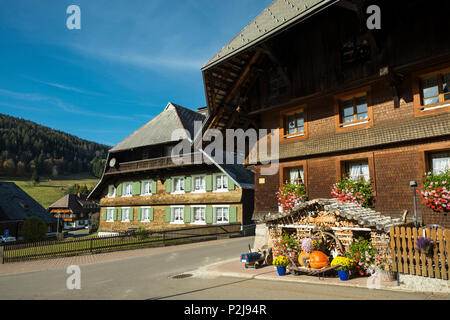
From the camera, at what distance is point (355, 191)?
1214 cm

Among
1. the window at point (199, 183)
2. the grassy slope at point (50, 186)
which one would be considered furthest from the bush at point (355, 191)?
the grassy slope at point (50, 186)

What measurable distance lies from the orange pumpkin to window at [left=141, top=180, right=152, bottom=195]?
23.7 m

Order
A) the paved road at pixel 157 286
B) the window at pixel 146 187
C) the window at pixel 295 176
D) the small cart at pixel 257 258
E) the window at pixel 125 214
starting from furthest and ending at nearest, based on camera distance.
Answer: the window at pixel 125 214, the window at pixel 146 187, the window at pixel 295 176, the small cart at pixel 257 258, the paved road at pixel 157 286

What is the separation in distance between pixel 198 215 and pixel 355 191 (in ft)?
57.5

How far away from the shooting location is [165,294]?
9.06m

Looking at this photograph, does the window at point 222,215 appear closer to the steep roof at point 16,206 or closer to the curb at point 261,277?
the curb at point 261,277

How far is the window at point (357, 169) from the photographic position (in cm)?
1253

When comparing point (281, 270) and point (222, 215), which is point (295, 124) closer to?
point (281, 270)

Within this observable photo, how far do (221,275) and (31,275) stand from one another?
881 centimetres

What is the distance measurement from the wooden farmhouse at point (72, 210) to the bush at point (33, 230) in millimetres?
40174

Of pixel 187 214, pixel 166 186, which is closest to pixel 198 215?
pixel 187 214


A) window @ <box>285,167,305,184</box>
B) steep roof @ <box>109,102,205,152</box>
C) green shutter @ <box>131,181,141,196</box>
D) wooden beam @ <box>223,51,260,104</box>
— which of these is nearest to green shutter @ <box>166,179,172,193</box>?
steep roof @ <box>109,102,205,152</box>

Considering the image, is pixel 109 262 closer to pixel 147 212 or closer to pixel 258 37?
pixel 258 37
